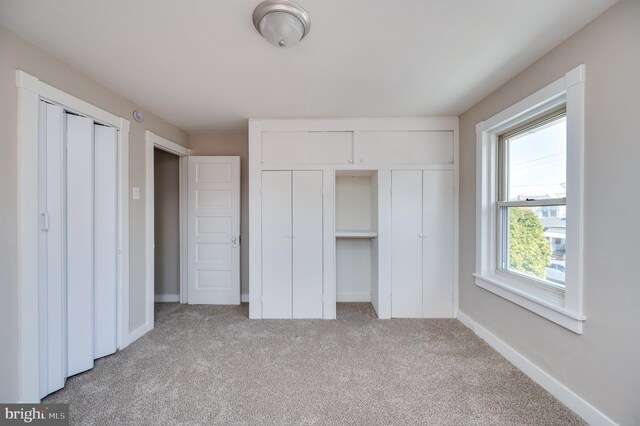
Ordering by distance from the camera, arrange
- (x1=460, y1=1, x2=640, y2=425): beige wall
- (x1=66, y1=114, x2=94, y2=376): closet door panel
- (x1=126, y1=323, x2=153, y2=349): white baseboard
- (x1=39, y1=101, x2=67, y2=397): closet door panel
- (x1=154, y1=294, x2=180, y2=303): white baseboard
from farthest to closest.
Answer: (x1=154, y1=294, x2=180, y2=303): white baseboard, (x1=126, y1=323, x2=153, y2=349): white baseboard, (x1=66, y1=114, x2=94, y2=376): closet door panel, (x1=39, y1=101, x2=67, y2=397): closet door panel, (x1=460, y1=1, x2=640, y2=425): beige wall

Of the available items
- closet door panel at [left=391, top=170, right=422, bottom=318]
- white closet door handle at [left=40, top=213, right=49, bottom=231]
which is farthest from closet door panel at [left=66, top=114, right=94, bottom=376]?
closet door panel at [left=391, top=170, right=422, bottom=318]

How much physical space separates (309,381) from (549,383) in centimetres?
172

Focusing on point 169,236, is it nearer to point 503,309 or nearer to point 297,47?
point 297,47

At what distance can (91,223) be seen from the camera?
2.07 meters

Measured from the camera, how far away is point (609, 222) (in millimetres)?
1410

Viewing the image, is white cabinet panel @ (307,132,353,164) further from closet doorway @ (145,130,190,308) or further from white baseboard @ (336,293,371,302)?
closet doorway @ (145,130,190,308)

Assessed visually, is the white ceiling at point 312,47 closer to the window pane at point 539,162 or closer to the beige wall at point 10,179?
the beige wall at point 10,179

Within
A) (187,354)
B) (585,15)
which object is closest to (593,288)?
(585,15)

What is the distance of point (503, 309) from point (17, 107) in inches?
156

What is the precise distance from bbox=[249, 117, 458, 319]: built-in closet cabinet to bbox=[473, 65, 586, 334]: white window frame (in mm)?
448

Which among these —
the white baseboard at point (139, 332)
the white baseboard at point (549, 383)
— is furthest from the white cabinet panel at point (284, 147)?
the white baseboard at point (549, 383)

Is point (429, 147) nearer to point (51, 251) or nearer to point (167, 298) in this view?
point (51, 251)

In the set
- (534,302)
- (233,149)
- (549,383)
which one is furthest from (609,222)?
(233,149)

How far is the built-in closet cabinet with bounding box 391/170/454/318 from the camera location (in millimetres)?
2963
